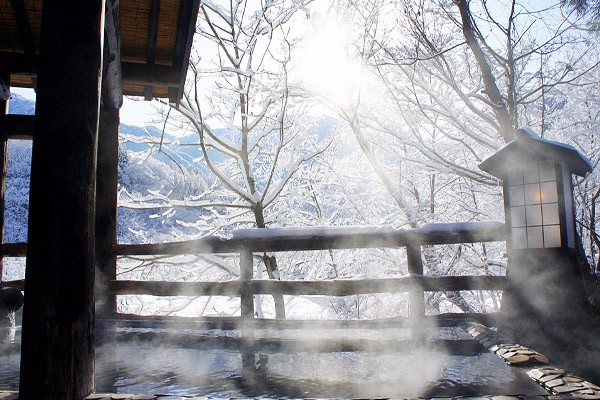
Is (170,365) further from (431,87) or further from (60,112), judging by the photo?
(431,87)

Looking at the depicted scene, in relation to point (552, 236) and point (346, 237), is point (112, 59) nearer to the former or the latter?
point (346, 237)

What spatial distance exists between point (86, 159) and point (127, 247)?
3143 mm

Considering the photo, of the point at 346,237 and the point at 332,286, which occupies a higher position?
the point at 346,237

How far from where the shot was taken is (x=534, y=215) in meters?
4.00

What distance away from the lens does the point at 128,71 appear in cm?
497

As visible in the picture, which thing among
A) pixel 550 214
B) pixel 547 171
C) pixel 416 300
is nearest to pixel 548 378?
pixel 416 300

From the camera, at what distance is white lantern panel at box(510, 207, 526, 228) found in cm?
408

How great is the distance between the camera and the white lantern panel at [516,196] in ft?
13.5

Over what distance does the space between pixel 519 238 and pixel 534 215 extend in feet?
0.85

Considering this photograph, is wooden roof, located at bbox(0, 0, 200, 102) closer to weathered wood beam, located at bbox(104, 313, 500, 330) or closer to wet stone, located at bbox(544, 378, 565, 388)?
weathered wood beam, located at bbox(104, 313, 500, 330)

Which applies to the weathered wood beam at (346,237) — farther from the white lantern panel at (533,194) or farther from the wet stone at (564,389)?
the wet stone at (564,389)

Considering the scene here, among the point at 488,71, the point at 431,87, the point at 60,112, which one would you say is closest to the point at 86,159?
the point at 60,112

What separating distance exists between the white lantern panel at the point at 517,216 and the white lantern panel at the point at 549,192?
219 mm

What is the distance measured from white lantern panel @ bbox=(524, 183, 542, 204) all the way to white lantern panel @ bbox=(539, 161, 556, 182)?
3.6 inches
